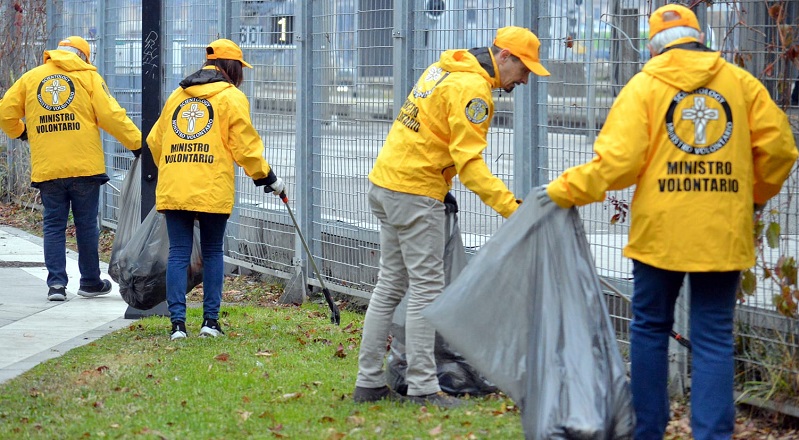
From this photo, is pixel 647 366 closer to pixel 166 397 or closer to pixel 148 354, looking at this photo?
pixel 166 397

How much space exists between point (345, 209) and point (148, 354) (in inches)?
86.4

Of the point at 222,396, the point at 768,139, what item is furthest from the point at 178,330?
the point at 768,139

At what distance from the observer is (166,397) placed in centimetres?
562

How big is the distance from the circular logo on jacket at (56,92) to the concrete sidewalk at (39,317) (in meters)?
1.46

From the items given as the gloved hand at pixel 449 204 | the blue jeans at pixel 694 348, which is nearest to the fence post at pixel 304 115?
the gloved hand at pixel 449 204

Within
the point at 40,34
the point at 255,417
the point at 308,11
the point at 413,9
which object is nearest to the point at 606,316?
the point at 255,417

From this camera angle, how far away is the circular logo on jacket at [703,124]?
4.09 metres

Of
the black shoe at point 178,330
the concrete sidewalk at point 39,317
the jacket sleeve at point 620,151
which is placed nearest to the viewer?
the jacket sleeve at point 620,151

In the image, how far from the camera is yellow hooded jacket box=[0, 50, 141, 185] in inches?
328

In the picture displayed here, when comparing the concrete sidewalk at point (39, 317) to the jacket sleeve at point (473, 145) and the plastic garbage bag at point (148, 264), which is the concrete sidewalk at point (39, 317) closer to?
the plastic garbage bag at point (148, 264)

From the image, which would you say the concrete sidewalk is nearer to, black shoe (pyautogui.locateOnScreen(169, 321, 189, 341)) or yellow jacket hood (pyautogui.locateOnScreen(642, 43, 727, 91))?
black shoe (pyautogui.locateOnScreen(169, 321, 189, 341))

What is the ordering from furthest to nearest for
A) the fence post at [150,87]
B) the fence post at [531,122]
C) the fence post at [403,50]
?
the fence post at [150,87], the fence post at [403,50], the fence post at [531,122]

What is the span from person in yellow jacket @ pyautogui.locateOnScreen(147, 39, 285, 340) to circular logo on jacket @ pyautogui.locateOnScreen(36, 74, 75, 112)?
5.44ft

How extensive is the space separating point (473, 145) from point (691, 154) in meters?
1.05
